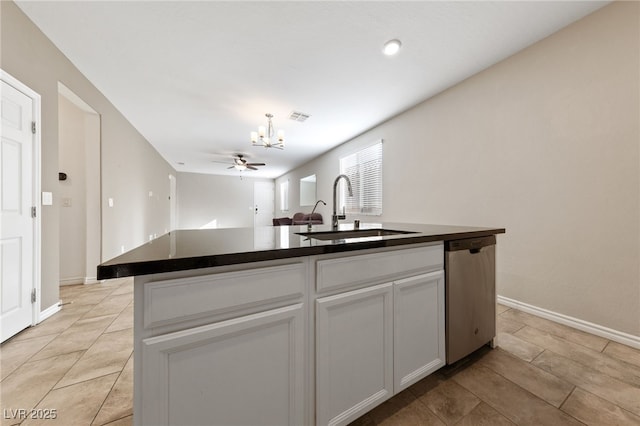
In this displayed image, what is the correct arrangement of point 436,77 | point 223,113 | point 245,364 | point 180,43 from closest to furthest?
point 245,364 < point 180,43 < point 436,77 < point 223,113

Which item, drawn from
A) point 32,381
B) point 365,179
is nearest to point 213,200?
point 365,179

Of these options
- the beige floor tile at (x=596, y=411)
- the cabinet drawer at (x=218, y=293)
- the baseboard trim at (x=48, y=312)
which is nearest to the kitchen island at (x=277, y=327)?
the cabinet drawer at (x=218, y=293)

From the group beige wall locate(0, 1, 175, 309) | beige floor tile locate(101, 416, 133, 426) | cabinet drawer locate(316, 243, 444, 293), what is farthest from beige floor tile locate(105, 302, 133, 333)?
cabinet drawer locate(316, 243, 444, 293)

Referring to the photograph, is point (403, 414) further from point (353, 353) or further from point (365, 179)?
point (365, 179)

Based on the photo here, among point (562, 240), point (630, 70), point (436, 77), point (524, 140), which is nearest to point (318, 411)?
point (562, 240)

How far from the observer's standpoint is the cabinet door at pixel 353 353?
0.93 meters

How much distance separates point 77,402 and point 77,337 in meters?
0.87

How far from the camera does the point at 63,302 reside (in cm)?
244

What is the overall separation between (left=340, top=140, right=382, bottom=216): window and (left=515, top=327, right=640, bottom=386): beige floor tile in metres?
2.64

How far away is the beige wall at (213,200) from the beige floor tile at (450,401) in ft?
30.2

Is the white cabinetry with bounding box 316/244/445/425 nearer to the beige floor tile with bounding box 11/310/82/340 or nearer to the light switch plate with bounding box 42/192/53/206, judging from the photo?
the beige floor tile with bounding box 11/310/82/340

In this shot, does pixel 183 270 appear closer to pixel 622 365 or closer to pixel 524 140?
pixel 622 365

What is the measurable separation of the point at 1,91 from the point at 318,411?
297 centimetres

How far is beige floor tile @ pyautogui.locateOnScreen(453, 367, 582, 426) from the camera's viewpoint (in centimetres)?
110
